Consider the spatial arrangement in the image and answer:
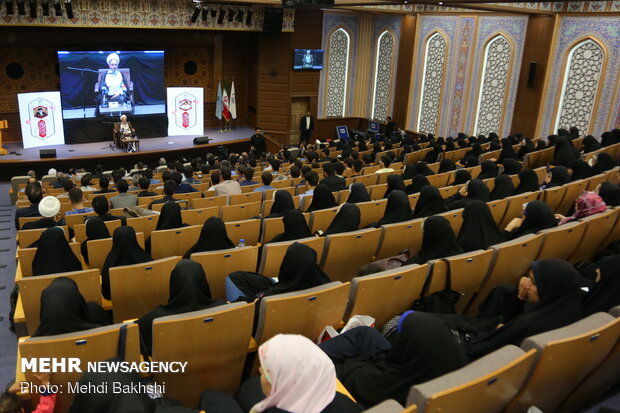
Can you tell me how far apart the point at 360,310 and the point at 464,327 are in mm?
656

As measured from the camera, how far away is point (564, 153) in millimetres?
7695

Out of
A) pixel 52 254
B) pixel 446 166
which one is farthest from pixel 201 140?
pixel 52 254

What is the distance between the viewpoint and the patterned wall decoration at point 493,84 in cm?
1188

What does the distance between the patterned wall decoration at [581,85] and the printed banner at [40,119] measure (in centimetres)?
1221

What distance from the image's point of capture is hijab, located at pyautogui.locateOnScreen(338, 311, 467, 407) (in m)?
2.19

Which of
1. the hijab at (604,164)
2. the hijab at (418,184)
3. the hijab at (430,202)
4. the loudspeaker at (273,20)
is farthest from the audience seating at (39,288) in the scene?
the loudspeaker at (273,20)

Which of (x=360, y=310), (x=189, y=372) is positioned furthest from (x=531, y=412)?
(x=189, y=372)

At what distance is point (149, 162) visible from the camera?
12.6m

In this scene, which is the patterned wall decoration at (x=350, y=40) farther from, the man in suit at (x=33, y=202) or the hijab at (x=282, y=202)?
the man in suit at (x=33, y=202)

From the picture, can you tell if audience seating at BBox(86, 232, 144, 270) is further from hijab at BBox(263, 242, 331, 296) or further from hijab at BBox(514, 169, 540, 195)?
hijab at BBox(514, 169, 540, 195)

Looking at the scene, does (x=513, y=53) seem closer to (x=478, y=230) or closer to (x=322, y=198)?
(x=322, y=198)

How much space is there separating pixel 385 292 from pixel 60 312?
192 centimetres

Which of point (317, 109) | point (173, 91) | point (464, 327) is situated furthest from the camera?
point (317, 109)

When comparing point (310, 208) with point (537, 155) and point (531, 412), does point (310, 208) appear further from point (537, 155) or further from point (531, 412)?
point (537, 155)
